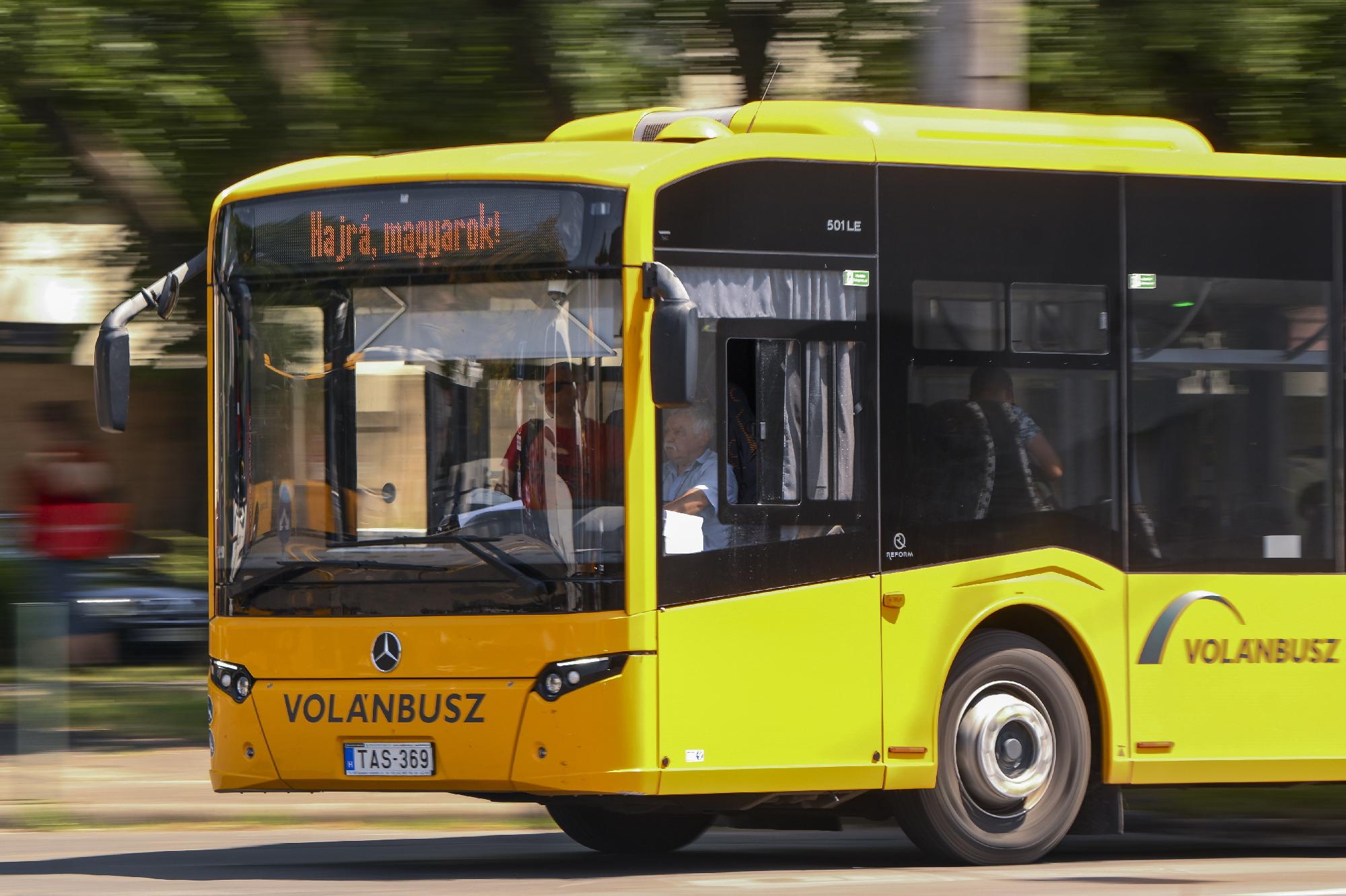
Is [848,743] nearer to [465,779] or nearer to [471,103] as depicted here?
[465,779]

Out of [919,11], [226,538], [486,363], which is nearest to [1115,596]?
[486,363]

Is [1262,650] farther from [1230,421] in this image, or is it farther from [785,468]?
[785,468]

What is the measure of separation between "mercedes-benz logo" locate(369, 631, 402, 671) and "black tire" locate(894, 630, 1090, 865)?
2.20 metres

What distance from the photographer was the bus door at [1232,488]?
373 inches

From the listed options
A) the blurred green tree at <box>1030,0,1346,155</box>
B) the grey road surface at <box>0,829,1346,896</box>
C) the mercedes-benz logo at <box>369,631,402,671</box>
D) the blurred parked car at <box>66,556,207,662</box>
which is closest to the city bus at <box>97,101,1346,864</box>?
the mercedes-benz logo at <box>369,631,402,671</box>

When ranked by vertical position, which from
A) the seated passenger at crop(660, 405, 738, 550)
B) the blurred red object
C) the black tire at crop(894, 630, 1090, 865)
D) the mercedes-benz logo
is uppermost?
the seated passenger at crop(660, 405, 738, 550)

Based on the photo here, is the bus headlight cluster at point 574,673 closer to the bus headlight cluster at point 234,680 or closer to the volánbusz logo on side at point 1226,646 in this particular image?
the bus headlight cluster at point 234,680

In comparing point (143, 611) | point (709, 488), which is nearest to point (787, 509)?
point (709, 488)

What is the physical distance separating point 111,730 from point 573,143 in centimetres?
638

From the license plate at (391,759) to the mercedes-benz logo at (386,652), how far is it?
1.01ft

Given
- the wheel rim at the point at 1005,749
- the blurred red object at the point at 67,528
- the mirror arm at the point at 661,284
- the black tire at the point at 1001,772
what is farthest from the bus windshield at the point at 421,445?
the blurred red object at the point at 67,528

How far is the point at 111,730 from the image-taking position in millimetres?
13797

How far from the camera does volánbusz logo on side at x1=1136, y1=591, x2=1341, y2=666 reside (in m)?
9.43

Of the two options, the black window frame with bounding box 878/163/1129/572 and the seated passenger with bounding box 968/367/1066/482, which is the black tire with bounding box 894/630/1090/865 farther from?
the seated passenger with bounding box 968/367/1066/482
